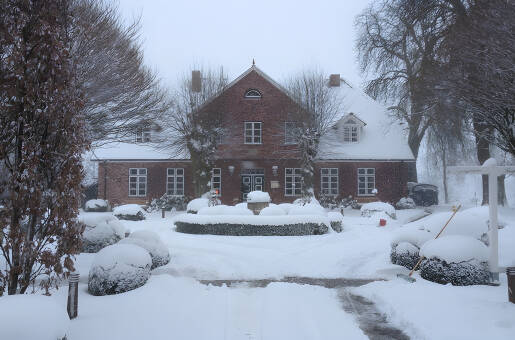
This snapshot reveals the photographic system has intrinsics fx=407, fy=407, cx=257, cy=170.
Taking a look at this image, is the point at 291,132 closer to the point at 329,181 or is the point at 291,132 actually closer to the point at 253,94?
the point at 253,94

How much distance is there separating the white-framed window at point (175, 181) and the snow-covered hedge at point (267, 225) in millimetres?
13840

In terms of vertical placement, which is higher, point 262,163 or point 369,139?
point 369,139

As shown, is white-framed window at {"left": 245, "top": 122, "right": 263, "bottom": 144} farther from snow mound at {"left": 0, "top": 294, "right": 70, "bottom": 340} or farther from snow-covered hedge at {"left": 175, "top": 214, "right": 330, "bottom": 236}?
snow mound at {"left": 0, "top": 294, "right": 70, "bottom": 340}

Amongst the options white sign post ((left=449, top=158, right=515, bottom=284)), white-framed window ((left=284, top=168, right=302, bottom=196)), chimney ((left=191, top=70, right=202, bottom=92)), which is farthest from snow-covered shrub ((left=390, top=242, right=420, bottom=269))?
chimney ((left=191, top=70, right=202, bottom=92))

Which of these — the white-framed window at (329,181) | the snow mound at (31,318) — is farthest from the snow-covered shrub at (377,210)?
the snow mound at (31,318)

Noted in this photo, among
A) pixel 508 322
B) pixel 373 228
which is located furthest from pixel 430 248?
pixel 373 228

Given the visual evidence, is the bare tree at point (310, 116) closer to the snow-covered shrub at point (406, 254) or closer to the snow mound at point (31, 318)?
the snow-covered shrub at point (406, 254)

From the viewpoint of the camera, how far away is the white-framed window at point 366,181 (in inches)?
1168

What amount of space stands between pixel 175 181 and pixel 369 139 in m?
14.7

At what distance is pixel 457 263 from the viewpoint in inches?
338

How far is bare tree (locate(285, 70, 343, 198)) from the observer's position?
26.0 meters

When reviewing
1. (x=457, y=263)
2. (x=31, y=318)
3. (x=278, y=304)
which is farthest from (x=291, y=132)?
(x=31, y=318)

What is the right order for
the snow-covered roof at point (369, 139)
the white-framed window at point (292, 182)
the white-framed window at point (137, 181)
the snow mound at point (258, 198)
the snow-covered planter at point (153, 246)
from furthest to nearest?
the white-framed window at point (137, 181) < the white-framed window at point (292, 182) < the snow-covered roof at point (369, 139) < the snow mound at point (258, 198) < the snow-covered planter at point (153, 246)

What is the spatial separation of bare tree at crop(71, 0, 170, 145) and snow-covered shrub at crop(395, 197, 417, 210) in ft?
63.3
